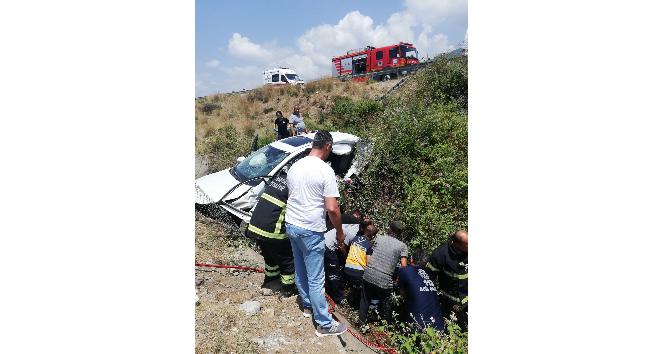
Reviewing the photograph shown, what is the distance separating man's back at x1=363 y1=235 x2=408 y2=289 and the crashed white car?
1.92 m

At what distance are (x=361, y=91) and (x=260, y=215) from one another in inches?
537

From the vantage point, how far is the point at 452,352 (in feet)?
7.66

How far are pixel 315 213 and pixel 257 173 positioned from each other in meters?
2.69

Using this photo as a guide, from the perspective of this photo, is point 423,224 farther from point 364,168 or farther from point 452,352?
point 452,352

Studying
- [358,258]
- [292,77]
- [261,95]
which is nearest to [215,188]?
[358,258]

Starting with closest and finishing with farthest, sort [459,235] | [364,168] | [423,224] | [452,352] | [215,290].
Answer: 1. [452,352]
2. [459,235]
3. [215,290]
4. [423,224]
5. [364,168]

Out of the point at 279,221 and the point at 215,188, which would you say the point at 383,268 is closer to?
the point at 279,221

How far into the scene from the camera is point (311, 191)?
2777mm

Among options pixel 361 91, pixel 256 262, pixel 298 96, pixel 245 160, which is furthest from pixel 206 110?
pixel 256 262

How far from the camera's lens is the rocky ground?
104 inches

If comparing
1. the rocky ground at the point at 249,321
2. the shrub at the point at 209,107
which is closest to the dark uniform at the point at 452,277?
the rocky ground at the point at 249,321

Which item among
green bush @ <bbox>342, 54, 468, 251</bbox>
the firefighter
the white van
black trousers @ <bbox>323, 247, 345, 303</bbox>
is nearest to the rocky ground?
the firefighter

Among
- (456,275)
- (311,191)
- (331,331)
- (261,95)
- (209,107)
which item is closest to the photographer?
(311,191)
